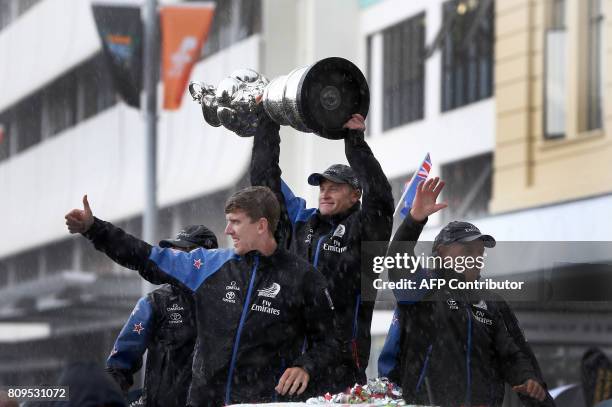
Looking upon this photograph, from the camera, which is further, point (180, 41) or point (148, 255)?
point (180, 41)

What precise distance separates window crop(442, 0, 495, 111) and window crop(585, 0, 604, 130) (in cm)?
71

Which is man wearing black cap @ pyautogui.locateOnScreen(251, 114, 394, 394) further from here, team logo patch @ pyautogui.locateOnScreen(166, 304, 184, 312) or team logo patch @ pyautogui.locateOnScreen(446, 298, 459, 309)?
team logo patch @ pyautogui.locateOnScreen(166, 304, 184, 312)

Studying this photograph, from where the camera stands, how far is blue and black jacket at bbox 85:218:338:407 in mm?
4645

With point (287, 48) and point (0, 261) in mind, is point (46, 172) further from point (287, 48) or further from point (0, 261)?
point (287, 48)

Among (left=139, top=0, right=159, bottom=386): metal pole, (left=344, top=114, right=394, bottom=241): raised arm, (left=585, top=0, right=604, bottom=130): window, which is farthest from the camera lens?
(left=139, top=0, right=159, bottom=386): metal pole

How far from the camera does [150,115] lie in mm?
10211

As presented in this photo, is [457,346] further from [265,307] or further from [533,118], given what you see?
[533,118]

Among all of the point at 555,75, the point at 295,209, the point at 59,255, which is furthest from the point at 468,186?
the point at 59,255

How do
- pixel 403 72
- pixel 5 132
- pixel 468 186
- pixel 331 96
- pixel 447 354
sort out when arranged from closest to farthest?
pixel 331 96
pixel 447 354
pixel 468 186
pixel 403 72
pixel 5 132

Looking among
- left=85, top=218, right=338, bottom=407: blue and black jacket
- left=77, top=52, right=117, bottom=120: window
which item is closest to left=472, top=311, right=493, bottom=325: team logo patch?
left=85, top=218, right=338, bottom=407: blue and black jacket

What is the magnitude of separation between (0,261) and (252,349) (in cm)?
745

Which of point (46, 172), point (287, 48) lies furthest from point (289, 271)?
point (46, 172)

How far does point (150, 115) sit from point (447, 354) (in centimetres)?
537

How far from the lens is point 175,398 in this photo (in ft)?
18.1
